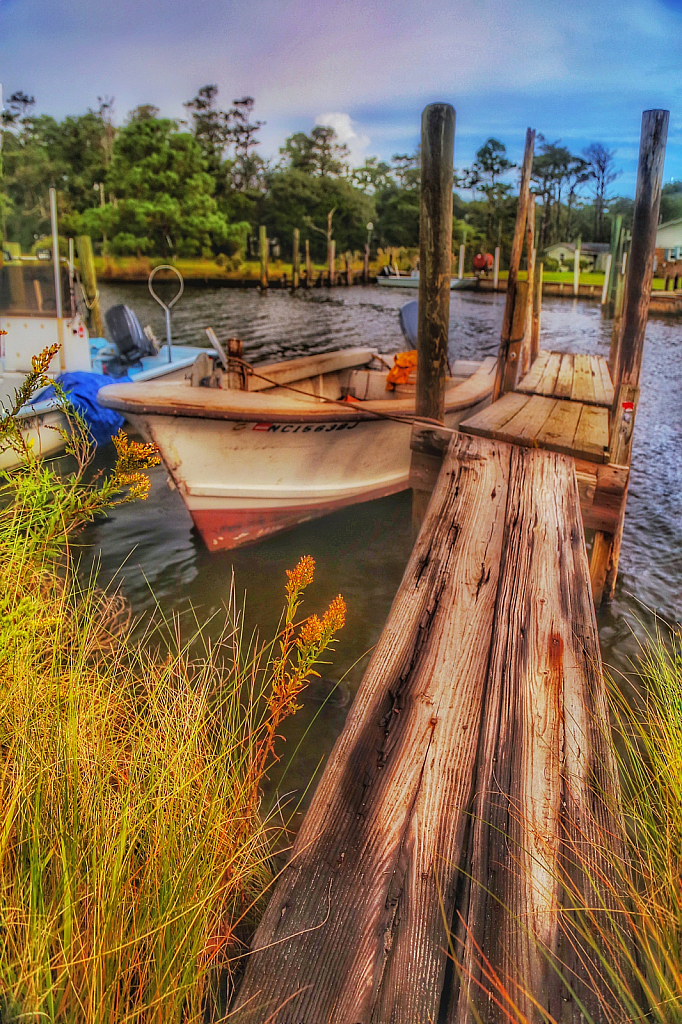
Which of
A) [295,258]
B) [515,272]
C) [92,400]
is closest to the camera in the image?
[515,272]

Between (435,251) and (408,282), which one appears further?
(408,282)

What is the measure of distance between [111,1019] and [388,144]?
3721 mm

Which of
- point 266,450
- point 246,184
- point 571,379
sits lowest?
point 266,450

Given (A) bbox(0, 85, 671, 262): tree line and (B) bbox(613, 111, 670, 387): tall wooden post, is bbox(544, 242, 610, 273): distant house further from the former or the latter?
(B) bbox(613, 111, 670, 387): tall wooden post

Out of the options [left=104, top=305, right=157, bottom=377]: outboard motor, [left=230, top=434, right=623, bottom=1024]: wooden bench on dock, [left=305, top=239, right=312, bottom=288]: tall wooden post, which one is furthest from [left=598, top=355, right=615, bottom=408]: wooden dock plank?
[left=104, top=305, right=157, bottom=377]: outboard motor

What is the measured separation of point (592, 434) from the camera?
115 inches

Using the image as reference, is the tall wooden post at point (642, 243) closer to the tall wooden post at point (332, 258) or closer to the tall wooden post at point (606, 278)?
the tall wooden post at point (332, 258)

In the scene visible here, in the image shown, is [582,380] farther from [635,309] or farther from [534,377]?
[635,309]

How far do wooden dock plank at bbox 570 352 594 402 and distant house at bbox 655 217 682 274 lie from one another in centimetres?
79

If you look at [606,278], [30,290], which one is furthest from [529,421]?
[30,290]

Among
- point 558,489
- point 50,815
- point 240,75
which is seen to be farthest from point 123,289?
point 50,815

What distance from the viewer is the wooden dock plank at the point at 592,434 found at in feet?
8.38

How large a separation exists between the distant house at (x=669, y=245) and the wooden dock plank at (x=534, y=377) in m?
0.97

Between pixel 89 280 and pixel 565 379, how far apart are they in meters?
6.33
